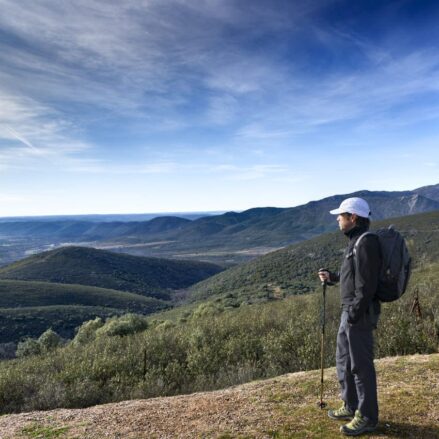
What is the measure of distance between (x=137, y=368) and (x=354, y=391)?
9.53 meters

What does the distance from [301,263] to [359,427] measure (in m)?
80.6

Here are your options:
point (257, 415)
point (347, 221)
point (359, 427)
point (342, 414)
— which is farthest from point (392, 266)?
point (257, 415)

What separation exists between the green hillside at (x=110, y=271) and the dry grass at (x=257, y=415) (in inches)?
3869

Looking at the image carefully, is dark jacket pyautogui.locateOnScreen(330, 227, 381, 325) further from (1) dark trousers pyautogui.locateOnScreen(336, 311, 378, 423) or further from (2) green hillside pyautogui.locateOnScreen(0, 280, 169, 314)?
(2) green hillside pyautogui.locateOnScreen(0, 280, 169, 314)

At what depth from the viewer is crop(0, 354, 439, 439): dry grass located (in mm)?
5348

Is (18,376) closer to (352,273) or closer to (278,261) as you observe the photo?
(352,273)

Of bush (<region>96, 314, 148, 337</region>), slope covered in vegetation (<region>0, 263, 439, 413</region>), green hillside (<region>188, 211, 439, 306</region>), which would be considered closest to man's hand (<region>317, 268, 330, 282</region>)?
slope covered in vegetation (<region>0, 263, 439, 413</region>)

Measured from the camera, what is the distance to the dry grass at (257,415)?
535cm

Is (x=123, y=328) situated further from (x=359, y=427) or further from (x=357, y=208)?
(x=357, y=208)

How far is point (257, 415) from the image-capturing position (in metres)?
6.08

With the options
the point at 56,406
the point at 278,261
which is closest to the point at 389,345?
the point at 56,406

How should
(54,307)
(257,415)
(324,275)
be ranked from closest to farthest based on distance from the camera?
(324,275) → (257,415) → (54,307)

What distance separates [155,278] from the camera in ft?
419

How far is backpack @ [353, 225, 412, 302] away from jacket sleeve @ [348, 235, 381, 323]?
7 centimetres
